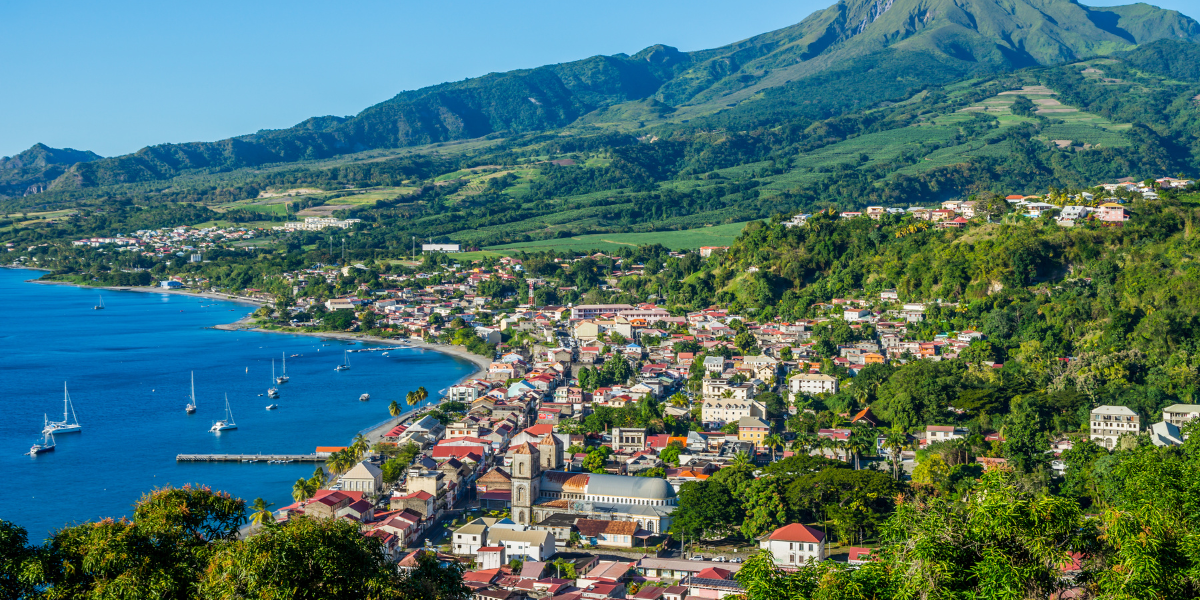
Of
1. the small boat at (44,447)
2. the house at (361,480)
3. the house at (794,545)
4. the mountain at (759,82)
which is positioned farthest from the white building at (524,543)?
the mountain at (759,82)

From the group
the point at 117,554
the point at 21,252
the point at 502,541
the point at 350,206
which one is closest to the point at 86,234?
the point at 21,252

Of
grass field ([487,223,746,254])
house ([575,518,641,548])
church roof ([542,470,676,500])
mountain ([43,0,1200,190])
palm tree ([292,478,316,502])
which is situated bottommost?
house ([575,518,641,548])

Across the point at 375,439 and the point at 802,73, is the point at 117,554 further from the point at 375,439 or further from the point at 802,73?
the point at 802,73

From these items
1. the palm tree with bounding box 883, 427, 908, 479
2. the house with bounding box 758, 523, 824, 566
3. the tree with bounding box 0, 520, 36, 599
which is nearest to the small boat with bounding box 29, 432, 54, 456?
the house with bounding box 758, 523, 824, 566

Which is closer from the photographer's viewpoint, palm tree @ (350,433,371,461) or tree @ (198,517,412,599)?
tree @ (198,517,412,599)

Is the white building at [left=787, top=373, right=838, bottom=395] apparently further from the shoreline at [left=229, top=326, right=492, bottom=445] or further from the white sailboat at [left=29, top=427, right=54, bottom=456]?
the white sailboat at [left=29, top=427, right=54, bottom=456]

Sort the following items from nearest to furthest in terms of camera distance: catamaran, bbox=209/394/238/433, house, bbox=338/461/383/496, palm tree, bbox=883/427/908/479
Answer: house, bbox=338/461/383/496
palm tree, bbox=883/427/908/479
catamaran, bbox=209/394/238/433

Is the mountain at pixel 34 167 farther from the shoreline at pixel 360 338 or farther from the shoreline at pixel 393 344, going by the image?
the shoreline at pixel 393 344
